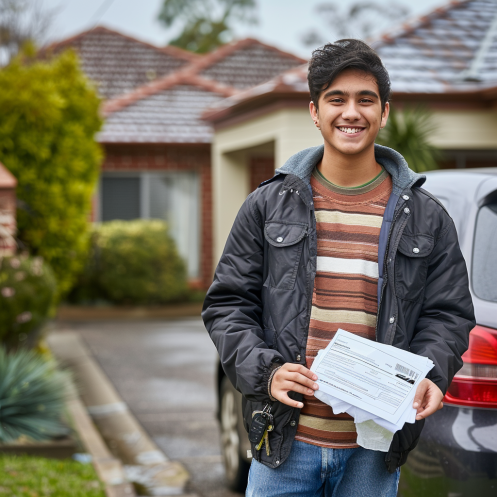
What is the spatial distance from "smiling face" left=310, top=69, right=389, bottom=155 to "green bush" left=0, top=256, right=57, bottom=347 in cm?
459

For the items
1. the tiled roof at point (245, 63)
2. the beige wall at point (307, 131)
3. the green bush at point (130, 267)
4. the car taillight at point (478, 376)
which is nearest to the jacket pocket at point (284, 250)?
the car taillight at point (478, 376)

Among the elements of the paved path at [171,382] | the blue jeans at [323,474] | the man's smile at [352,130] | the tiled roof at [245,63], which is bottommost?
the paved path at [171,382]

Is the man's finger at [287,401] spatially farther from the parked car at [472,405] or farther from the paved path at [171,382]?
the paved path at [171,382]

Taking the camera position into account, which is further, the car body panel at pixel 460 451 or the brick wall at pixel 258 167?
the brick wall at pixel 258 167

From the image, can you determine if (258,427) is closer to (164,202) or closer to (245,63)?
(164,202)

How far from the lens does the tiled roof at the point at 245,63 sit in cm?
1980

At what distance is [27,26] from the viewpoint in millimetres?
18750

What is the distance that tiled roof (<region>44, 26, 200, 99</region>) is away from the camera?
1950 centimetres

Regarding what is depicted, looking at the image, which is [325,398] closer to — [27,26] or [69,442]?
[69,442]

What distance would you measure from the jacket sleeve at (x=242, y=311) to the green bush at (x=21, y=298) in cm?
436

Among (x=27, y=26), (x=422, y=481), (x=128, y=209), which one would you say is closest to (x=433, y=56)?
(x=128, y=209)

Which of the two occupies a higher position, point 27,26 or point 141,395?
point 27,26

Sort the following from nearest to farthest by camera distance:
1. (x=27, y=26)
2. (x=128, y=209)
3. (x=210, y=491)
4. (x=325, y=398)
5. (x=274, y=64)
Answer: (x=325, y=398), (x=210, y=491), (x=128, y=209), (x=27, y=26), (x=274, y=64)

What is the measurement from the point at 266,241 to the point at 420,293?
1.59 feet
